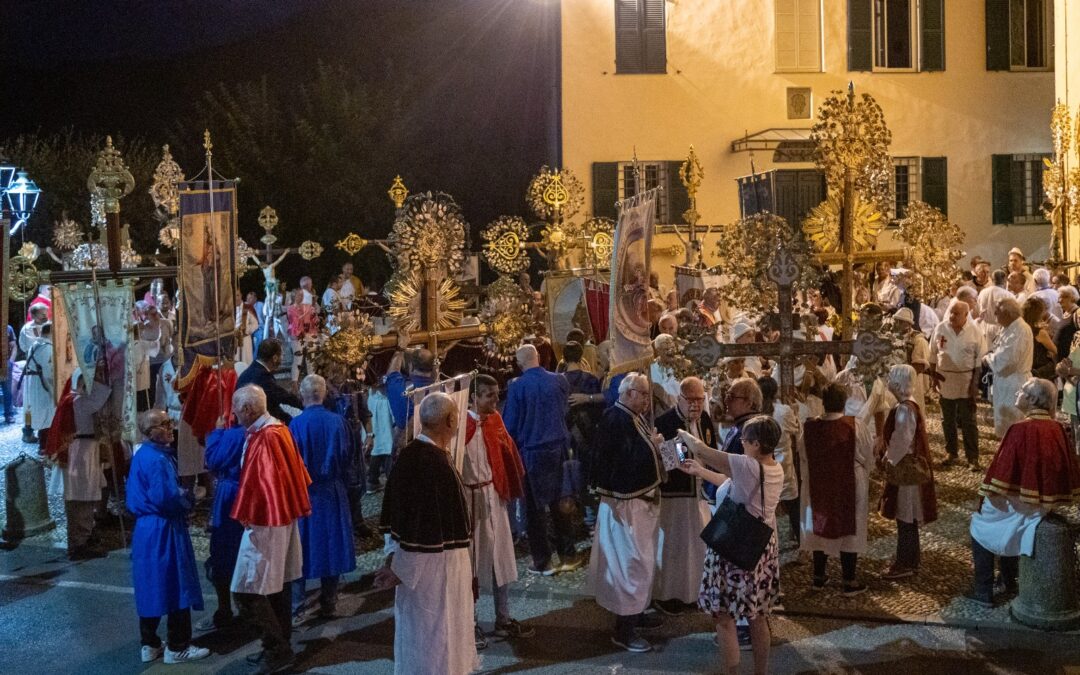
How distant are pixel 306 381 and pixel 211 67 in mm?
32959

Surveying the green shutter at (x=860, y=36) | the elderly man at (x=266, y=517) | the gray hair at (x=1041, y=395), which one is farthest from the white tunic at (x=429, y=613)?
the green shutter at (x=860, y=36)

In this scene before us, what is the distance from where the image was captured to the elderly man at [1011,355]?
12.9 m

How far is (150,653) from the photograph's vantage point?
8.73 meters

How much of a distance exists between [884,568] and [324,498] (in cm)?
480

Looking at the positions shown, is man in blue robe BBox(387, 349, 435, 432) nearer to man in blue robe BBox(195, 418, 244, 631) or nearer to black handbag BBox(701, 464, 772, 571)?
man in blue robe BBox(195, 418, 244, 631)

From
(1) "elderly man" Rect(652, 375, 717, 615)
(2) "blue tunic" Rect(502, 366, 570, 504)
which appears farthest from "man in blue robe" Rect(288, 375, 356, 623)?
(1) "elderly man" Rect(652, 375, 717, 615)

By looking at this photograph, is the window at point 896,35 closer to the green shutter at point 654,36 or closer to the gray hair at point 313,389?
the green shutter at point 654,36

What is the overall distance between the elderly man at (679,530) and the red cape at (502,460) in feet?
3.78

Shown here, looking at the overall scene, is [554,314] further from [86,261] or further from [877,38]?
[877,38]

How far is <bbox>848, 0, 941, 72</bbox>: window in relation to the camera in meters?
26.6

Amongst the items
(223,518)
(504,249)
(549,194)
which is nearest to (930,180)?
(549,194)

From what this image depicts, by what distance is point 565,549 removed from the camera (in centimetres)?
1077

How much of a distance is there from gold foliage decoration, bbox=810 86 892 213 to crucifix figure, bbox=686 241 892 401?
166 centimetres

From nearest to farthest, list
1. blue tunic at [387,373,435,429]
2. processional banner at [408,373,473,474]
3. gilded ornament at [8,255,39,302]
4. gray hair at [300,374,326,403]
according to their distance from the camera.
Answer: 1. processional banner at [408,373,473,474]
2. gray hair at [300,374,326,403]
3. blue tunic at [387,373,435,429]
4. gilded ornament at [8,255,39,302]
